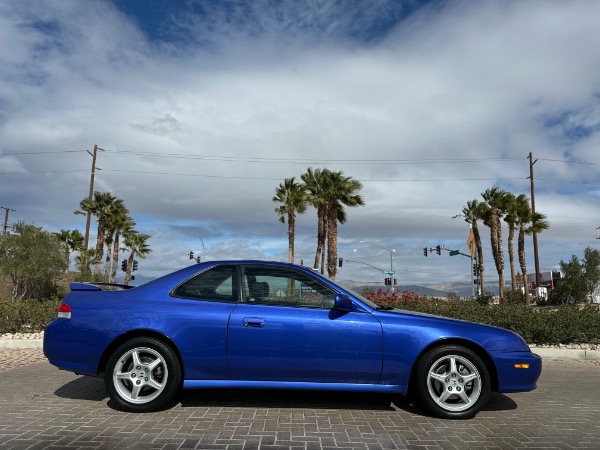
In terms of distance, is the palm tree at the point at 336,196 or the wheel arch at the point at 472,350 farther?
the palm tree at the point at 336,196

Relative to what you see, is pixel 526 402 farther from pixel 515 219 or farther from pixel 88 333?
pixel 515 219

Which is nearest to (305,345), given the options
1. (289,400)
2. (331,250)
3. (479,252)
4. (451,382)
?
(289,400)

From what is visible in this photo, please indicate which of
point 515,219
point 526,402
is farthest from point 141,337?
point 515,219

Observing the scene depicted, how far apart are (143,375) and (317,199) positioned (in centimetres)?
3630

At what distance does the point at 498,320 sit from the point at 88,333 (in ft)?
27.9

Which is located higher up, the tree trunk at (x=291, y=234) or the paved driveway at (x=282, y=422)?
the tree trunk at (x=291, y=234)

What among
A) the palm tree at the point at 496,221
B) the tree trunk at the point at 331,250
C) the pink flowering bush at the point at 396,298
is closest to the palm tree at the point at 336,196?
the tree trunk at the point at 331,250

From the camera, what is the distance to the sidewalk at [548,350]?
9359 millimetres

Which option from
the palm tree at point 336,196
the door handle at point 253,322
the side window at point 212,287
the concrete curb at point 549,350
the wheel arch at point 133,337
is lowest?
the concrete curb at point 549,350

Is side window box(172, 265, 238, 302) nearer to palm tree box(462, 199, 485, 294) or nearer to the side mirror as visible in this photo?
the side mirror

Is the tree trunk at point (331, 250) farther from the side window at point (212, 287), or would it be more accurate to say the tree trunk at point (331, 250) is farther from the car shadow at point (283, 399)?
the side window at point (212, 287)

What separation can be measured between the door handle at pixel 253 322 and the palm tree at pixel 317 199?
119 feet

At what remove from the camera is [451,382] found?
4895 mm

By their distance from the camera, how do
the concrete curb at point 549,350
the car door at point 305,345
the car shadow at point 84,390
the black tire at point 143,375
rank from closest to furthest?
the car door at point 305,345, the black tire at point 143,375, the car shadow at point 84,390, the concrete curb at point 549,350
